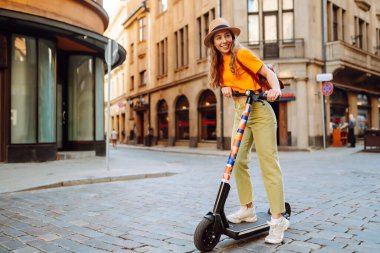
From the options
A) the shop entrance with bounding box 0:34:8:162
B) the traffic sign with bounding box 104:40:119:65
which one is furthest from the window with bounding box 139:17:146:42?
the traffic sign with bounding box 104:40:119:65

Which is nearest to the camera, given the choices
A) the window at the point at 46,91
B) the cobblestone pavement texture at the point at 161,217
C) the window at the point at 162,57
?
the cobblestone pavement texture at the point at 161,217

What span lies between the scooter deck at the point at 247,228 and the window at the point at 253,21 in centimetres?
1764

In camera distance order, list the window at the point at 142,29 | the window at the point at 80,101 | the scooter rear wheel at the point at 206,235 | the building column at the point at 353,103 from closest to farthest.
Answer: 1. the scooter rear wheel at the point at 206,235
2. the window at the point at 80,101
3. the building column at the point at 353,103
4. the window at the point at 142,29

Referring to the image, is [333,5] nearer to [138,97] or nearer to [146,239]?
[138,97]

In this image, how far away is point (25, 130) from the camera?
452 inches

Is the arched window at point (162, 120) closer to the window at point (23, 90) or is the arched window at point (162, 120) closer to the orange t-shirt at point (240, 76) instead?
the window at point (23, 90)

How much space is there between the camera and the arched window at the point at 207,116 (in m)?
22.2

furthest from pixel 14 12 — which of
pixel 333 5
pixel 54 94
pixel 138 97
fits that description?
pixel 138 97

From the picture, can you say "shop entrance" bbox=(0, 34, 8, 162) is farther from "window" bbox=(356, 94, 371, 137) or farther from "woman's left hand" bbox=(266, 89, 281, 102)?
"window" bbox=(356, 94, 371, 137)

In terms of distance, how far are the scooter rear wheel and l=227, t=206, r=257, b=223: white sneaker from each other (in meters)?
0.46

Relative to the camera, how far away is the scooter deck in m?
3.20

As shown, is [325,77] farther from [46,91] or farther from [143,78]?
[143,78]

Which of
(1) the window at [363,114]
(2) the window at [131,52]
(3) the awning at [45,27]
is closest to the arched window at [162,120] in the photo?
(2) the window at [131,52]

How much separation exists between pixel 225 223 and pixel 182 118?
2272 cm
